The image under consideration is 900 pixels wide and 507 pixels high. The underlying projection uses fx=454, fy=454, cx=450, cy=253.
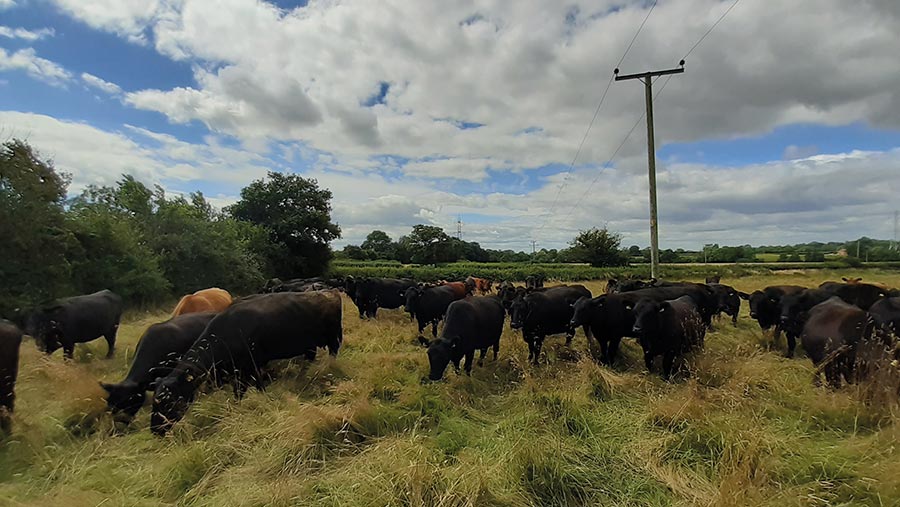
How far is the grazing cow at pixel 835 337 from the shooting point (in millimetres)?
7195

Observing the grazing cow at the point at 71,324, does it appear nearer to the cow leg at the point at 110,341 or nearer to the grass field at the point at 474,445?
the cow leg at the point at 110,341

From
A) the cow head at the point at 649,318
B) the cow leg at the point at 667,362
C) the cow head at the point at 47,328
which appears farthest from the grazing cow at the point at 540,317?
the cow head at the point at 47,328

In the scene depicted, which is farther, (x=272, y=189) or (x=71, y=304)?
(x=272, y=189)

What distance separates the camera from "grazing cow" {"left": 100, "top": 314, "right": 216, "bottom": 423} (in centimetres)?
633

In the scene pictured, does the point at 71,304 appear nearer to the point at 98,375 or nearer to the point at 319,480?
the point at 98,375

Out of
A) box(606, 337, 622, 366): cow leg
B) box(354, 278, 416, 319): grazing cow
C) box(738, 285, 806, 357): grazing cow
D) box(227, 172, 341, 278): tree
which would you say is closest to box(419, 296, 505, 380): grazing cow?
box(606, 337, 622, 366): cow leg

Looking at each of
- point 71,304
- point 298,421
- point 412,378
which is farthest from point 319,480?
point 71,304

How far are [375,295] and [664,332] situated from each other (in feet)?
40.5

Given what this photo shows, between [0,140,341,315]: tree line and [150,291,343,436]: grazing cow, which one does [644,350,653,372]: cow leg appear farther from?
[0,140,341,315]: tree line

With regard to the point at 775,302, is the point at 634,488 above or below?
below

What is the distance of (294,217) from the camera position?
41.2 meters

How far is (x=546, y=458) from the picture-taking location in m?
4.83

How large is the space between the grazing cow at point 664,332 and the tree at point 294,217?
3612 cm

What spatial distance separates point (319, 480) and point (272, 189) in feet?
138
